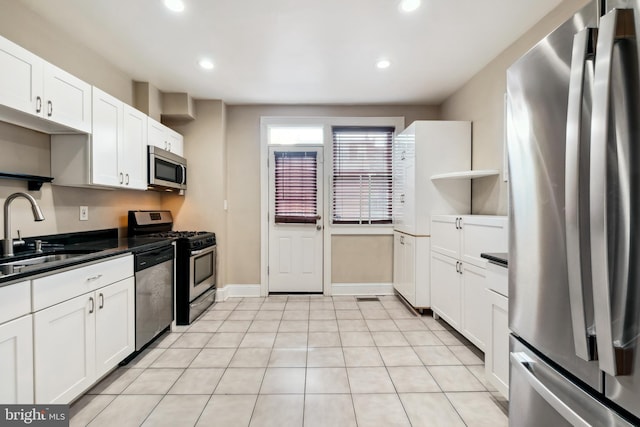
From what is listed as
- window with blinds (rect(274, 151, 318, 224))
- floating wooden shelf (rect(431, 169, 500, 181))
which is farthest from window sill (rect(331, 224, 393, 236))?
floating wooden shelf (rect(431, 169, 500, 181))

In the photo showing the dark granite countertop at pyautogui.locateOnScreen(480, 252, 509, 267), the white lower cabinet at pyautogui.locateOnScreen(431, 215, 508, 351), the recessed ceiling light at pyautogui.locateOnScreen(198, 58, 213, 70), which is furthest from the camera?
the recessed ceiling light at pyautogui.locateOnScreen(198, 58, 213, 70)

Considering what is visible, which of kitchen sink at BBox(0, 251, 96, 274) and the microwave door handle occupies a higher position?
the microwave door handle

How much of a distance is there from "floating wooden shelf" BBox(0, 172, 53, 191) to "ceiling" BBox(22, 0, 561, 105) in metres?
1.21

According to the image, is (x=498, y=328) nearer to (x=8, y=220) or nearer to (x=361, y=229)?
(x=361, y=229)

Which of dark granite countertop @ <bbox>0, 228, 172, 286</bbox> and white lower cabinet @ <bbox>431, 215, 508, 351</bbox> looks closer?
dark granite countertop @ <bbox>0, 228, 172, 286</bbox>

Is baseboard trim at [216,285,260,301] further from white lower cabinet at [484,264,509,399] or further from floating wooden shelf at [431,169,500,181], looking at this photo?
white lower cabinet at [484,264,509,399]

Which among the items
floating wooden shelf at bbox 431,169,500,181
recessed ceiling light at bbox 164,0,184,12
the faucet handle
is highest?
recessed ceiling light at bbox 164,0,184,12

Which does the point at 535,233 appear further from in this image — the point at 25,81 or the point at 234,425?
the point at 25,81

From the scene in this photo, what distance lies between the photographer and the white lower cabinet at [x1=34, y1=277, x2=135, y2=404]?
1.49 meters

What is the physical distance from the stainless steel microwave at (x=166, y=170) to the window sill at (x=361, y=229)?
2054 millimetres

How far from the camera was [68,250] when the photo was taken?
6.74 feet

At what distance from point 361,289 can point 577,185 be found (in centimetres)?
355

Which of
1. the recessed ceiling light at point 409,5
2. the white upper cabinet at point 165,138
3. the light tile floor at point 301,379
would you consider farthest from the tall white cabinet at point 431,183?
the white upper cabinet at point 165,138

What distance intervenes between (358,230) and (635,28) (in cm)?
350
